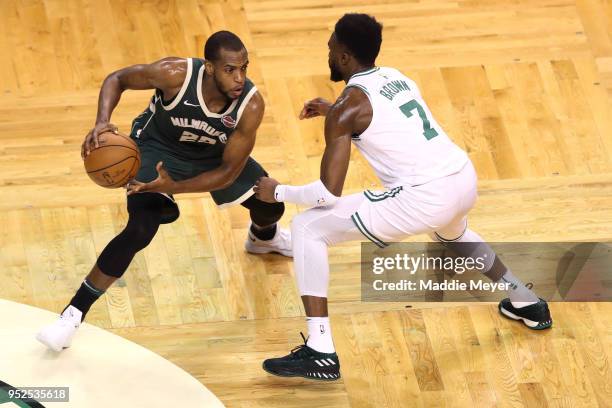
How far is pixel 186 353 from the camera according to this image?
5277mm

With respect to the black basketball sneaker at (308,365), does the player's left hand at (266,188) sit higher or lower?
higher

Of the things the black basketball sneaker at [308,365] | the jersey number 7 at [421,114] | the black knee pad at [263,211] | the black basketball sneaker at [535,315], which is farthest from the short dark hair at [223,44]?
the black basketball sneaker at [535,315]

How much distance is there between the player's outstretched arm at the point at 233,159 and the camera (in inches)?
202

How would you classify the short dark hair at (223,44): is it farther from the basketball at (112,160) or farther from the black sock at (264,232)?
the black sock at (264,232)

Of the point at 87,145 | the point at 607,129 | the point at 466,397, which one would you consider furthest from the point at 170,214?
the point at 607,129

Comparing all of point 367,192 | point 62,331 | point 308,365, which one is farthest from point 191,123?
point 308,365

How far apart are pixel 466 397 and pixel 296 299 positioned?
3.16ft

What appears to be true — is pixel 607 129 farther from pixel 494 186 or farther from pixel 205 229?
pixel 205 229

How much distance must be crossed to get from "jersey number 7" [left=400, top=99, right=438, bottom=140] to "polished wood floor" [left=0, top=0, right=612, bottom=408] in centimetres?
97

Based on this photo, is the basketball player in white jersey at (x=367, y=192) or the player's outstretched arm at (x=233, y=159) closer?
the basketball player in white jersey at (x=367, y=192)

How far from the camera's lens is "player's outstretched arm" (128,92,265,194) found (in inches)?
202

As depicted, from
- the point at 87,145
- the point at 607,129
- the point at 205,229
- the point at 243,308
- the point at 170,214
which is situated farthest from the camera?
the point at 607,129

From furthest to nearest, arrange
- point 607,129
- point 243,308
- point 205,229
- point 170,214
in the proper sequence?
point 607,129, point 205,229, point 243,308, point 170,214

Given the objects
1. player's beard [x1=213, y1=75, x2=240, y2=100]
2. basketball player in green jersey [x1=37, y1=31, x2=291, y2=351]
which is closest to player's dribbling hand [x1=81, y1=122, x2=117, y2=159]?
basketball player in green jersey [x1=37, y1=31, x2=291, y2=351]
